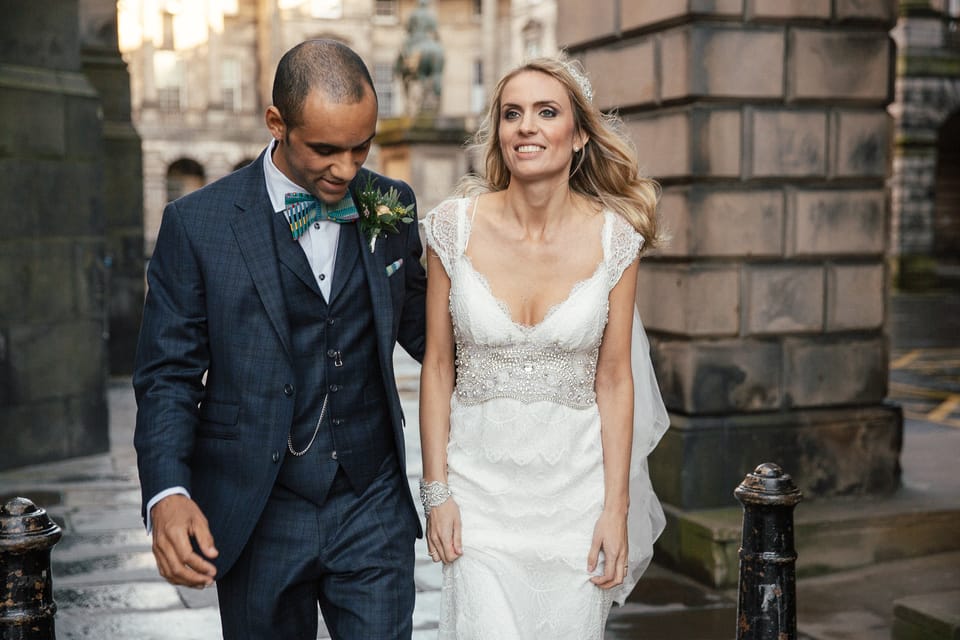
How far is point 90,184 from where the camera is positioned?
29.6ft

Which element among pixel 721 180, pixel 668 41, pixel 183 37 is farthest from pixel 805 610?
pixel 183 37

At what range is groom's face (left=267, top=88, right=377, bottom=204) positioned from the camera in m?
2.72

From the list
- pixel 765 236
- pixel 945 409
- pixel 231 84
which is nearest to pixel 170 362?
pixel 765 236

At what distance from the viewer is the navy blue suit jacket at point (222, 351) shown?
9.34 ft

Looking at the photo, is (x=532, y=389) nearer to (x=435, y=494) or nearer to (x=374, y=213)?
(x=435, y=494)

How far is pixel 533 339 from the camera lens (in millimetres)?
3232

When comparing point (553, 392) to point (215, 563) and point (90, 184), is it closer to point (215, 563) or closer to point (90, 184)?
point (215, 563)

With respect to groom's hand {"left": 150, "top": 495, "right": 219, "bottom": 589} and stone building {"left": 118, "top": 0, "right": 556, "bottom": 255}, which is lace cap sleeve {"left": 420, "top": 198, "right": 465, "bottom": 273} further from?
stone building {"left": 118, "top": 0, "right": 556, "bottom": 255}

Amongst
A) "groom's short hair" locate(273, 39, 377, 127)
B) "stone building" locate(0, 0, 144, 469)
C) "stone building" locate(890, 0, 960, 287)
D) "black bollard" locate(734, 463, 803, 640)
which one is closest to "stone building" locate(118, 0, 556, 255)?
"stone building" locate(890, 0, 960, 287)

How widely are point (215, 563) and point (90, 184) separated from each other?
21.7 ft

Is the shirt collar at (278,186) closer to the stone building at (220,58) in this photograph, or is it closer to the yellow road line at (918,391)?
the yellow road line at (918,391)

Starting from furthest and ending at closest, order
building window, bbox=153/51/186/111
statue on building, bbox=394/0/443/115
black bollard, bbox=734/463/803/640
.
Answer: building window, bbox=153/51/186/111 < statue on building, bbox=394/0/443/115 < black bollard, bbox=734/463/803/640

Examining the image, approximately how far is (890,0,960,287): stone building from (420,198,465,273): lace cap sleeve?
95.0ft

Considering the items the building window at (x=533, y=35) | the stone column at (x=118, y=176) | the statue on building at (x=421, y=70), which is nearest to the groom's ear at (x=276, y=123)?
the stone column at (x=118, y=176)
